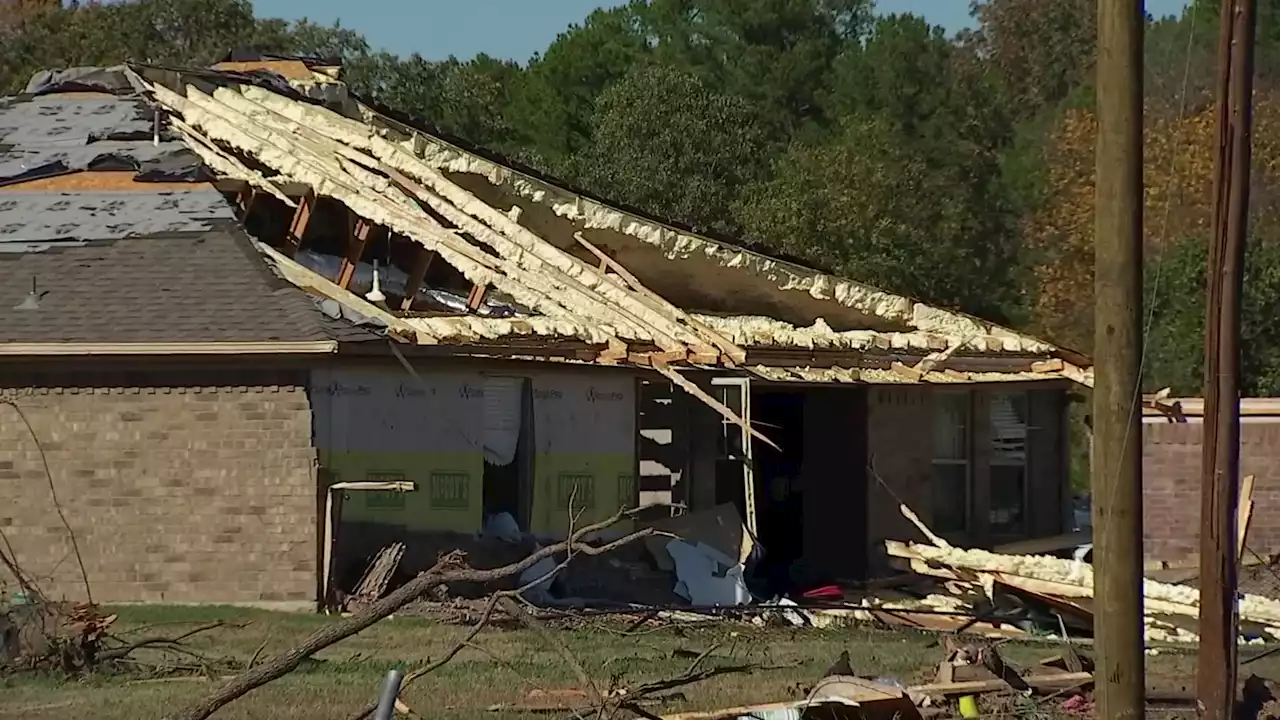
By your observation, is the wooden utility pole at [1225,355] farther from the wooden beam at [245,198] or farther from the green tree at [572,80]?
the green tree at [572,80]

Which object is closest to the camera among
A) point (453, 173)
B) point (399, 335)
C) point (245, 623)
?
point (245, 623)

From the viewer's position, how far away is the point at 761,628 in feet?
57.7

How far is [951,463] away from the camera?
23.8 m

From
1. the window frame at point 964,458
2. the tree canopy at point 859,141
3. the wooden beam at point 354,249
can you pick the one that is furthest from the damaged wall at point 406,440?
the tree canopy at point 859,141

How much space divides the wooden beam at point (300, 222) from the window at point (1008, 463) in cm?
919

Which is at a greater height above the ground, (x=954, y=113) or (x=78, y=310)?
(x=954, y=113)

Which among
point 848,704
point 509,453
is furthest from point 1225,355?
point 509,453

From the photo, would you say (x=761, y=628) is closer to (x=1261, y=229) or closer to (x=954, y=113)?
(x=1261, y=229)

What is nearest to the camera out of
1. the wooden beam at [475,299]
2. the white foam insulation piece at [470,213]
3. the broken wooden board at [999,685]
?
the broken wooden board at [999,685]

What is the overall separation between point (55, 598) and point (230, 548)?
5.19ft

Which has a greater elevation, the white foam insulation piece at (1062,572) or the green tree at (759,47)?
the green tree at (759,47)

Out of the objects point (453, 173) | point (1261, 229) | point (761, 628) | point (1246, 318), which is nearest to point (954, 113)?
point (1261, 229)

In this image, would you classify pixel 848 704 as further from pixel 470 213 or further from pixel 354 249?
pixel 354 249

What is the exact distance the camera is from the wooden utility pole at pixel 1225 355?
1163 centimetres
